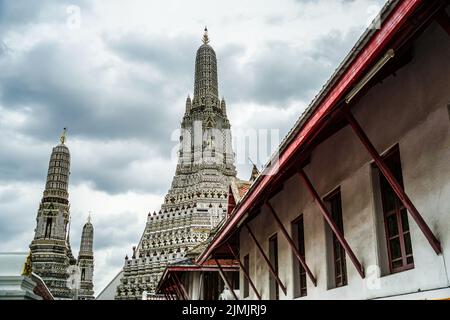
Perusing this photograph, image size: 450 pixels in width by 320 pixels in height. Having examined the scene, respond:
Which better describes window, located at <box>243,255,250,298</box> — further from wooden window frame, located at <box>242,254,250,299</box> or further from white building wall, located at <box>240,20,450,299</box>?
white building wall, located at <box>240,20,450,299</box>

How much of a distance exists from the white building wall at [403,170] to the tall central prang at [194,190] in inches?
1566

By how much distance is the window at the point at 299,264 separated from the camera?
11.0 metres

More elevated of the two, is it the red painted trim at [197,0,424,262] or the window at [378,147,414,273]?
the red painted trim at [197,0,424,262]

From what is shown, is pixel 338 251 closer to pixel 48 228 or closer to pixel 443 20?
pixel 443 20

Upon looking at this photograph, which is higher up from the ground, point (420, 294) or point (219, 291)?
point (219, 291)

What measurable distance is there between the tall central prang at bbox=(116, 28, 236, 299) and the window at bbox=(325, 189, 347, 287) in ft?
131

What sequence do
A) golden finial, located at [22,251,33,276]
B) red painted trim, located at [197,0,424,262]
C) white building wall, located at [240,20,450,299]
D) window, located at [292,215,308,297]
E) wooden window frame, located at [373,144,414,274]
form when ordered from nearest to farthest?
red painted trim, located at [197,0,424,262], white building wall, located at [240,20,450,299], wooden window frame, located at [373,144,414,274], golden finial, located at [22,251,33,276], window, located at [292,215,308,297]

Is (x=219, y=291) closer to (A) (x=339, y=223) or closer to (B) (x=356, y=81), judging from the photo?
(A) (x=339, y=223)

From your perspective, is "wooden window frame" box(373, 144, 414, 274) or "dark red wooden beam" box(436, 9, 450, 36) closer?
"dark red wooden beam" box(436, 9, 450, 36)

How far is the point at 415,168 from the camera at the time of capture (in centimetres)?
645

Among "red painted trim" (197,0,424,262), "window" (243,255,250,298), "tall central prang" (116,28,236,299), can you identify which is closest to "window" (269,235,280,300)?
"window" (243,255,250,298)

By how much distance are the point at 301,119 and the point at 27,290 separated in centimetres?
686

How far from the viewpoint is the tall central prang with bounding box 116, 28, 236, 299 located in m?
56.1
